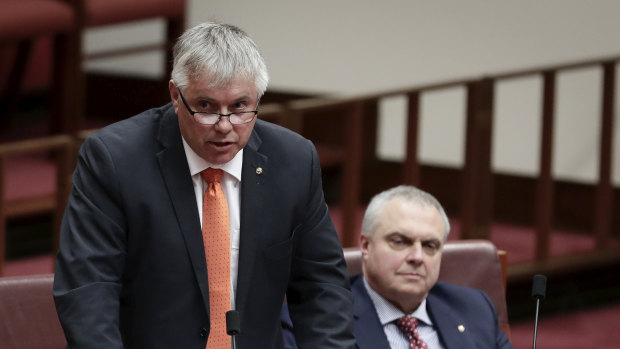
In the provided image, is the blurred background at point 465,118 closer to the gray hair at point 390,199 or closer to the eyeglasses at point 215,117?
the gray hair at point 390,199

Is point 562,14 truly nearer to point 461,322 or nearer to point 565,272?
point 565,272

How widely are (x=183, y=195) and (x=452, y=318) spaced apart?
1120 millimetres

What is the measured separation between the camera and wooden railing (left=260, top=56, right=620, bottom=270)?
4492 millimetres

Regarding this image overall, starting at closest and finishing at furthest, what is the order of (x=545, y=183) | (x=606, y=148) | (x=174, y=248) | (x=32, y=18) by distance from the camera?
1. (x=174, y=248)
2. (x=545, y=183)
3. (x=606, y=148)
4. (x=32, y=18)

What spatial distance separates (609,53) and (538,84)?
1.21 ft

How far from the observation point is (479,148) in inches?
188

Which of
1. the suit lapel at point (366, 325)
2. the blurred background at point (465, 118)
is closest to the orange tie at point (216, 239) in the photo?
the suit lapel at point (366, 325)

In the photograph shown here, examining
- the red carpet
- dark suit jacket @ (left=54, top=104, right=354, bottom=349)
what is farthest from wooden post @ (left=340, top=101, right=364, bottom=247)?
dark suit jacket @ (left=54, top=104, right=354, bottom=349)

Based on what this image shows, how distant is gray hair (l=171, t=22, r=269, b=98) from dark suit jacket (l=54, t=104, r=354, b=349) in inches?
8.2

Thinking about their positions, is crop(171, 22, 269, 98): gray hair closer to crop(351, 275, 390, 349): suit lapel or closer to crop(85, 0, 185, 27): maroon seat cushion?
crop(351, 275, 390, 349): suit lapel

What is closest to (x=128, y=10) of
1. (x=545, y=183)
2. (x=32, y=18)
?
(x=32, y=18)

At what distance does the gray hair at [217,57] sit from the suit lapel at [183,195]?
19cm

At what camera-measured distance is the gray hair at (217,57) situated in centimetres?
201

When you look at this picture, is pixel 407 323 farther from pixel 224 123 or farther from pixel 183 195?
pixel 224 123
